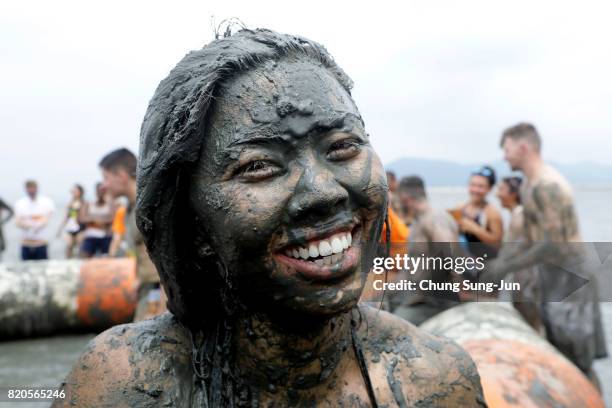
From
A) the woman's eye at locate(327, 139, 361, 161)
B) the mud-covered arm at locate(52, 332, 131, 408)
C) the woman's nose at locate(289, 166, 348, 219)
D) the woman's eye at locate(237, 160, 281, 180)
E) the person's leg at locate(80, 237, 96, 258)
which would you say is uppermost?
the person's leg at locate(80, 237, 96, 258)

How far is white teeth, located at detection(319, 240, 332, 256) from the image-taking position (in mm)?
1767

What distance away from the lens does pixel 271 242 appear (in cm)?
176

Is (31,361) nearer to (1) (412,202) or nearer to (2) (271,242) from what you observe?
(1) (412,202)

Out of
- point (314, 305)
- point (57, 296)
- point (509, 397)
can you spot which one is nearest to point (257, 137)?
point (314, 305)

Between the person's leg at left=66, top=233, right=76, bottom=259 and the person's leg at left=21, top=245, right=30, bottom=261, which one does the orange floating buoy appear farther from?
the person's leg at left=66, top=233, right=76, bottom=259

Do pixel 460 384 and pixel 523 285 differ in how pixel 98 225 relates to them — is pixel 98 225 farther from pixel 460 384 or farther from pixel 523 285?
pixel 460 384

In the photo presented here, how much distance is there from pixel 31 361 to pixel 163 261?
7.55 metres

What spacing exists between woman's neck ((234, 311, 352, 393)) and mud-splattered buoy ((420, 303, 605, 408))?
2.21 m

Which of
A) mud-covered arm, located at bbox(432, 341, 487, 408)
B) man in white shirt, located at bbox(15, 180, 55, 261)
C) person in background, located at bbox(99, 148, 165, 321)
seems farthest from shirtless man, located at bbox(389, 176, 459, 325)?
man in white shirt, located at bbox(15, 180, 55, 261)

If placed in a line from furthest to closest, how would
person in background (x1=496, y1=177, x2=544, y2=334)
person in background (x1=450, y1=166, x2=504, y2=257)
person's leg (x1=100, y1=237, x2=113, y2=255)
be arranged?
person's leg (x1=100, y1=237, x2=113, y2=255)
person in background (x1=450, y1=166, x2=504, y2=257)
person in background (x1=496, y1=177, x2=544, y2=334)

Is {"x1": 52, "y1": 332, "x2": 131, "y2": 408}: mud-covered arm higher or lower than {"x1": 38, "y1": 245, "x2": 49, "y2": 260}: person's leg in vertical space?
lower

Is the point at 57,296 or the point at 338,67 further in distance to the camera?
the point at 57,296

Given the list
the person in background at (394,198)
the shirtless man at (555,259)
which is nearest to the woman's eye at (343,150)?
the shirtless man at (555,259)

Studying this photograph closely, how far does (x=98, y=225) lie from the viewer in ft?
40.4
